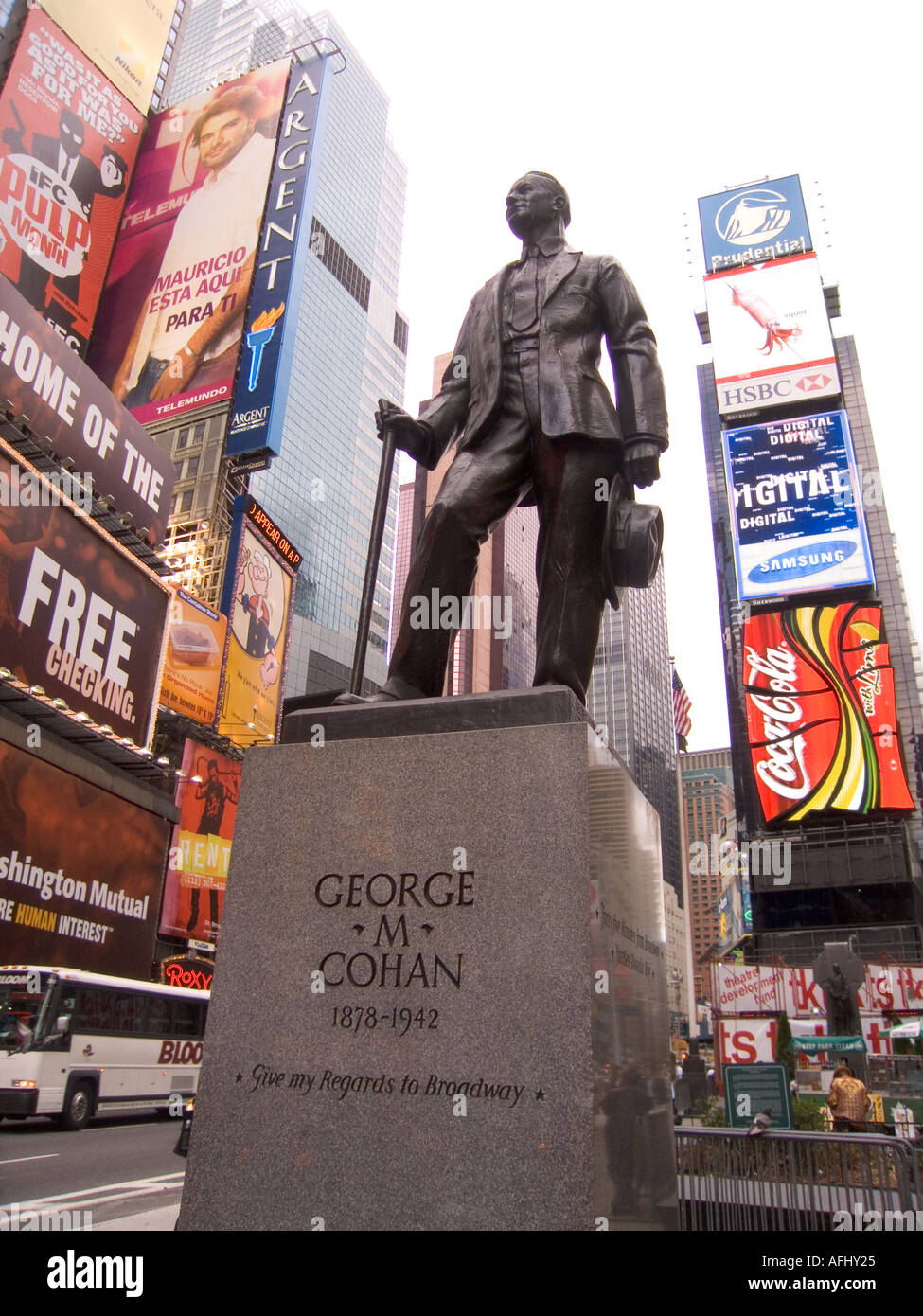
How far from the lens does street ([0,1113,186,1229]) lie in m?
7.91

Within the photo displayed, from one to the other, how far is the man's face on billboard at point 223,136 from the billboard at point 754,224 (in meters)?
32.5

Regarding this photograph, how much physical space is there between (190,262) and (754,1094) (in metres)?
32.7

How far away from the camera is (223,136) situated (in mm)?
35438

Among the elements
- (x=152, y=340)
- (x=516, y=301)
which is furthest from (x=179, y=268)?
(x=516, y=301)

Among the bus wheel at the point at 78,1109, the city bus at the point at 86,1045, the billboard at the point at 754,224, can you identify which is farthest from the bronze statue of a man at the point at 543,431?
the billboard at the point at 754,224

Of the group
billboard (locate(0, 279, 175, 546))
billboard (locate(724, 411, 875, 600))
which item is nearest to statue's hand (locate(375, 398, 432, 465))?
billboard (locate(0, 279, 175, 546))

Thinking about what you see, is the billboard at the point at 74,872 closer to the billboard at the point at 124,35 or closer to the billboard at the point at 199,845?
the billboard at the point at 199,845

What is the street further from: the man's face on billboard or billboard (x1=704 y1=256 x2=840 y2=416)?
billboard (x1=704 y1=256 x2=840 y2=416)

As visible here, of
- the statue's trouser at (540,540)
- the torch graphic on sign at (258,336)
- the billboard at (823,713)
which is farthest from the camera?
the billboard at (823,713)

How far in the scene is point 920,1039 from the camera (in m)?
27.4

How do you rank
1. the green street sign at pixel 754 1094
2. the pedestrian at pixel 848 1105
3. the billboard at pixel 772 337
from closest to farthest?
the green street sign at pixel 754 1094 → the pedestrian at pixel 848 1105 → the billboard at pixel 772 337

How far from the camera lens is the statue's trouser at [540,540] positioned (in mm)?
4633

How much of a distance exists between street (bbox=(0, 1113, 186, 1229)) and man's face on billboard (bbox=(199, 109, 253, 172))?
3320 centimetres

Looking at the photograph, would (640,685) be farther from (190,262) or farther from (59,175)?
(59,175)
